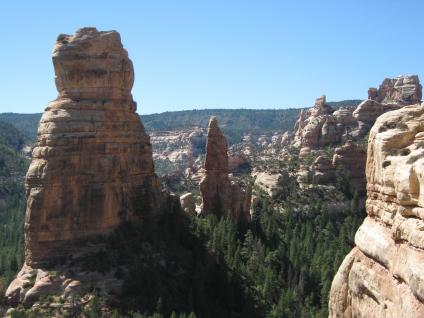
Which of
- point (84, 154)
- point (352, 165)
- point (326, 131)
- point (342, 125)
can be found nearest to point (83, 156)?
point (84, 154)

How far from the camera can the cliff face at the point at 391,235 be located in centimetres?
1288

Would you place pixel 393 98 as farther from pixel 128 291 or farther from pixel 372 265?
pixel 372 265

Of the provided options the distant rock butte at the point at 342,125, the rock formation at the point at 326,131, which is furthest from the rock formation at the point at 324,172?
the rock formation at the point at 326,131

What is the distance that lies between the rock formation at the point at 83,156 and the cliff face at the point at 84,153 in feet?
0.33

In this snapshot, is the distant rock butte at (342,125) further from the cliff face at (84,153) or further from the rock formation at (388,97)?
the cliff face at (84,153)

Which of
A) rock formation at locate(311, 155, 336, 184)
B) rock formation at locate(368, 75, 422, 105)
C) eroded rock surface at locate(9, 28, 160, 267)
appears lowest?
rock formation at locate(311, 155, 336, 184)

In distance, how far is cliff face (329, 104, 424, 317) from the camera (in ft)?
42.3

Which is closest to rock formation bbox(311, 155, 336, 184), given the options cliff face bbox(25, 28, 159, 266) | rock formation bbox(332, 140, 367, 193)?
rock formation bbox(332, 140, 367, 193)

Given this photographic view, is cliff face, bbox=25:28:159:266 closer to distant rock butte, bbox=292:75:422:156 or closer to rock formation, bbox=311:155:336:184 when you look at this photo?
rock formation, bbox=311:155:336:184

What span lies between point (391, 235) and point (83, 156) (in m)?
45.7

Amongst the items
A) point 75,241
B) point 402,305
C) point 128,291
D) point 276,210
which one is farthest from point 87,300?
point 276,210

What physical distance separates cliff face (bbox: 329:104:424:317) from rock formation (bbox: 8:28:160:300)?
4137 cm

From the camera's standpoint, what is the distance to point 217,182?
9094cm

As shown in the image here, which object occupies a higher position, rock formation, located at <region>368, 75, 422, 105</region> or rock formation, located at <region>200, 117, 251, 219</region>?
rock formation, located at <region>368, 75, 422, 105</region>
